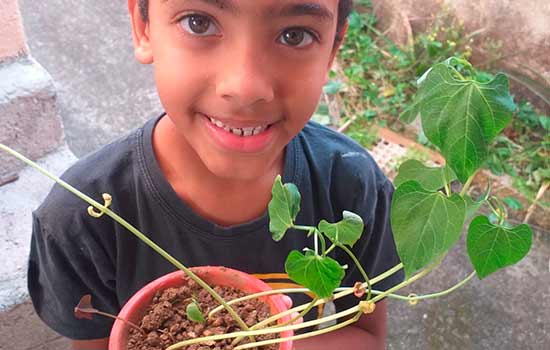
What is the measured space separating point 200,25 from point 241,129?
0.12 meters

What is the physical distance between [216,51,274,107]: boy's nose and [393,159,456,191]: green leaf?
0.16m

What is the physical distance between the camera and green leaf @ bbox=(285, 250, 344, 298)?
0.49 m

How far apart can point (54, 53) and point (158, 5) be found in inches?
60.3

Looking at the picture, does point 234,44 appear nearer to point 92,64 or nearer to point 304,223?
point 304,223

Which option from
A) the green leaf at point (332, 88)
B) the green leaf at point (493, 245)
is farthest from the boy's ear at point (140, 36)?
the green leaf at point (332, 88)

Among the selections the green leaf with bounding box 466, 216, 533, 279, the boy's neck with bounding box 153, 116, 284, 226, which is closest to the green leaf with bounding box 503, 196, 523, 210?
the boy's neck with bounding box 153, 116, 284, 226

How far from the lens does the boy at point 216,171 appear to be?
24.4 inches

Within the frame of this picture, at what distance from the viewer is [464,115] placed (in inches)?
17.8

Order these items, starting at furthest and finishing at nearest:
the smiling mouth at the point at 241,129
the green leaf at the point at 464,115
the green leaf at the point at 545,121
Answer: the green leaf at the point at 545,121 → the smiling mouth at the point at 241,129 → the green leaf at the point at 464,115

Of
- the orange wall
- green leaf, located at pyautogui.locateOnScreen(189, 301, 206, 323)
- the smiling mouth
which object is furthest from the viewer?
the orange wall

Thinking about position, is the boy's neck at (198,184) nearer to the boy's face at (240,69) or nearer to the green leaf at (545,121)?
the boy's face at (240,69)

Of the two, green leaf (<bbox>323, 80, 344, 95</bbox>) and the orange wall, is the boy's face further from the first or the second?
green leaf (<bbox>323, 80, 344, 95</bbox>)

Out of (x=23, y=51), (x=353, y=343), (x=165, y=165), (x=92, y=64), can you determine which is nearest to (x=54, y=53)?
(x=92, y=64)

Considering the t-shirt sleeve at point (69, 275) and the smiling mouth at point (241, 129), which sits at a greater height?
the smiling mouth at point (241, 129)
